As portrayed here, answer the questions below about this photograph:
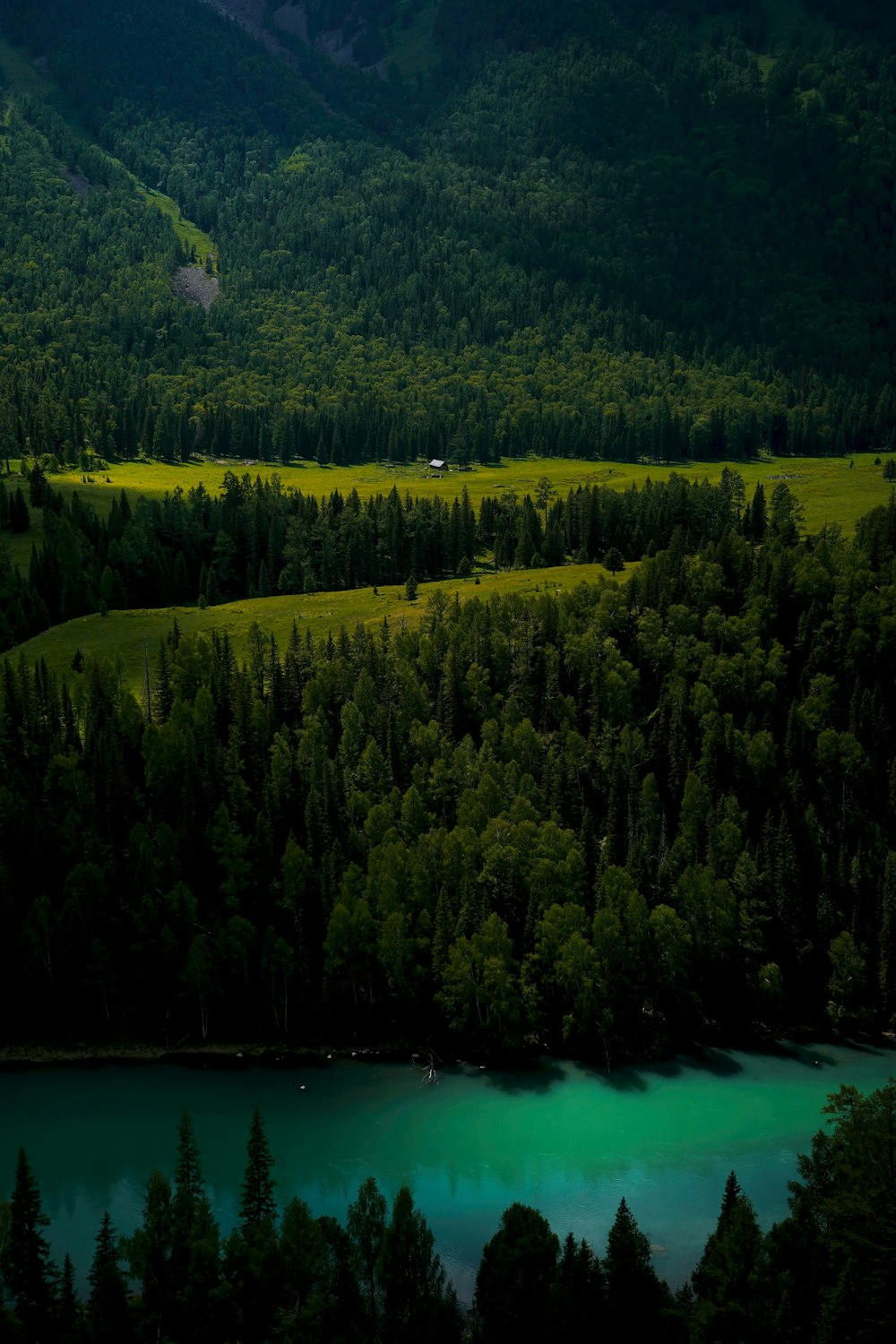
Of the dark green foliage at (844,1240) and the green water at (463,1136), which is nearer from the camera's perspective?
the dark green foliage at (844,1240)

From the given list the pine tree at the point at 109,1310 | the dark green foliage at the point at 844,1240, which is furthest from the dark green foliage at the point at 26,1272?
the dark green foliage at the point at 844,1240

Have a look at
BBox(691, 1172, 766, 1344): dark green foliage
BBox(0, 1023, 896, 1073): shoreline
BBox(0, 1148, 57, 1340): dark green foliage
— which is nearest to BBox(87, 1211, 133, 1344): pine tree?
BBox(0, 1148, 57, 1340): dark green foliage

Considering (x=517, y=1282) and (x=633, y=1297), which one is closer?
(x=633, y=1297)

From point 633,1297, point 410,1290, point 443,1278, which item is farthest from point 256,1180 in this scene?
point 633,1297

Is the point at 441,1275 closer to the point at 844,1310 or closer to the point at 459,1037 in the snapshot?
the point at 844,1310

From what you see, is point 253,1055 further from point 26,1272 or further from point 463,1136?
point 26,1272

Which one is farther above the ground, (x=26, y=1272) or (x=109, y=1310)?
(x=26, y=1272)

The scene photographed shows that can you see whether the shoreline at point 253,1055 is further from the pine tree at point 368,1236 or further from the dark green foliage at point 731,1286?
the dark green foliage at point 731,1286
